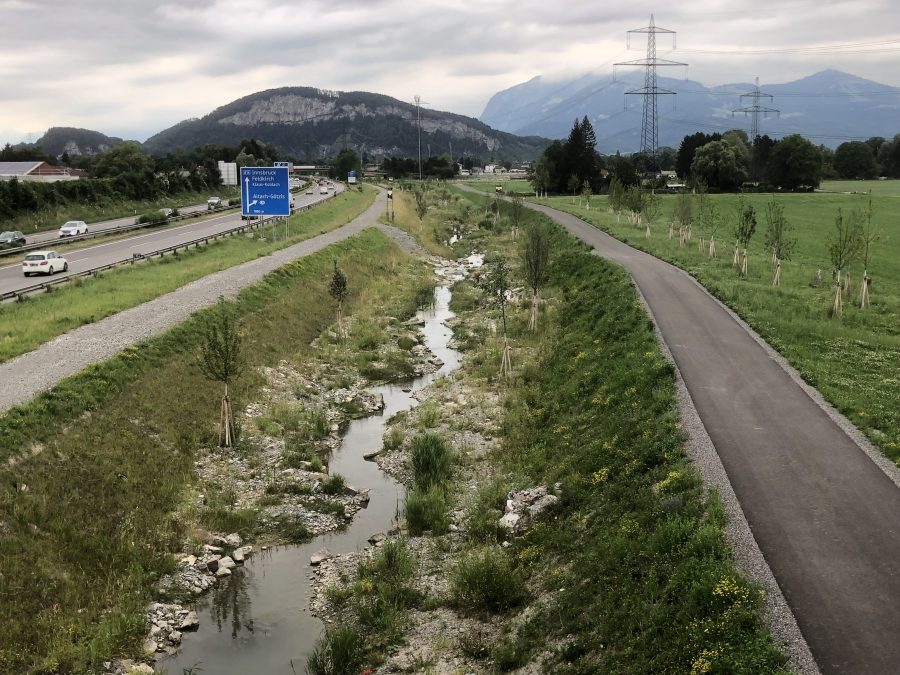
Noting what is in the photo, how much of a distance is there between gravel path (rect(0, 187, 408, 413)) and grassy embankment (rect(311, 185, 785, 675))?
12.7 metres

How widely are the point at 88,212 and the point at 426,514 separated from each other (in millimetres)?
76803

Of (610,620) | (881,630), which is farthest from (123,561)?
(881,630)

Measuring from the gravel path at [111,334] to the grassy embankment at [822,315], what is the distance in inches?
1039

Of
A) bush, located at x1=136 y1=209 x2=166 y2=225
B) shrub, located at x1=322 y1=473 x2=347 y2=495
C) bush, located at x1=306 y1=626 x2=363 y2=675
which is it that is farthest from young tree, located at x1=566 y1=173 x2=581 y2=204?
bush, located at x1=306 y1=626 x2=363 y2=675

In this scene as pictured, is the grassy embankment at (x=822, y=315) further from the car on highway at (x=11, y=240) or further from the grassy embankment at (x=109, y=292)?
the car on highway at (x=11, y=240)

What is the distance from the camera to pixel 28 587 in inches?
598

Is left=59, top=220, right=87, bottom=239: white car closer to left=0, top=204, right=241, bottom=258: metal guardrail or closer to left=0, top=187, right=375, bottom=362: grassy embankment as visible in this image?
left=0, top=204, right=241, bottom=258: metal guardrail

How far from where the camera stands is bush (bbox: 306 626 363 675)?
14492mm

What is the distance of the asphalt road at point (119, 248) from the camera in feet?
148

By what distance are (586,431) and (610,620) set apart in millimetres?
10136

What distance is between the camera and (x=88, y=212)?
80438 mm

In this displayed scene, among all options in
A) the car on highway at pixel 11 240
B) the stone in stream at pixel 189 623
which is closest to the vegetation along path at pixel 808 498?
the stone in stream at pixel 189 623

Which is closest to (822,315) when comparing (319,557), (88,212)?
(319,557)

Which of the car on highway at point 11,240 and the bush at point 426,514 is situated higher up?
the car on highway at point 11,240
